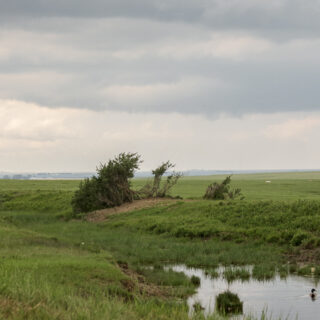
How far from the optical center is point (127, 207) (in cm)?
4606

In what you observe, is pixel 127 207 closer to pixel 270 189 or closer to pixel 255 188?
pixel 270 189

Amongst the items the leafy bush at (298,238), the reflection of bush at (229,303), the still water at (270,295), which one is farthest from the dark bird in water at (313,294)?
the leafy bush at (298,238)

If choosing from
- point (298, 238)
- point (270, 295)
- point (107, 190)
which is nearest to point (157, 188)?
point (107, 190)

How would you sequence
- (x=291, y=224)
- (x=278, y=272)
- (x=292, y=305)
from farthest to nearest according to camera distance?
1. (x=291, y=224)
2. (x=278, y=272)
3. (x=292, y=305)

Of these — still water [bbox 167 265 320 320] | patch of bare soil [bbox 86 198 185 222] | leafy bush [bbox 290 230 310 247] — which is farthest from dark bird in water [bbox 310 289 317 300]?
patch of bare soil [bbox 86 198 185 222]

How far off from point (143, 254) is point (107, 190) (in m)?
23.0

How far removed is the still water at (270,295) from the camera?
52.8 feet

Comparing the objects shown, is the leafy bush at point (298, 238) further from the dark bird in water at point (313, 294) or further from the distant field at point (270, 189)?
the distant field at point (270, 189)

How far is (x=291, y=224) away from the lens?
29719 millimetres

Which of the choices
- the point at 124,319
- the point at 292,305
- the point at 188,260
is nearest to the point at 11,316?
the point at 124,319

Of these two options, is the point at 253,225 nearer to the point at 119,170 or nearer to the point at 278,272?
the point at 278,272

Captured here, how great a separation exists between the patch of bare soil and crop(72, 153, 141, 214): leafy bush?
1.18 m

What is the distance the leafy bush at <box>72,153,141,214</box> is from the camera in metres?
48.8

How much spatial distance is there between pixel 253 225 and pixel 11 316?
23.5 metres
